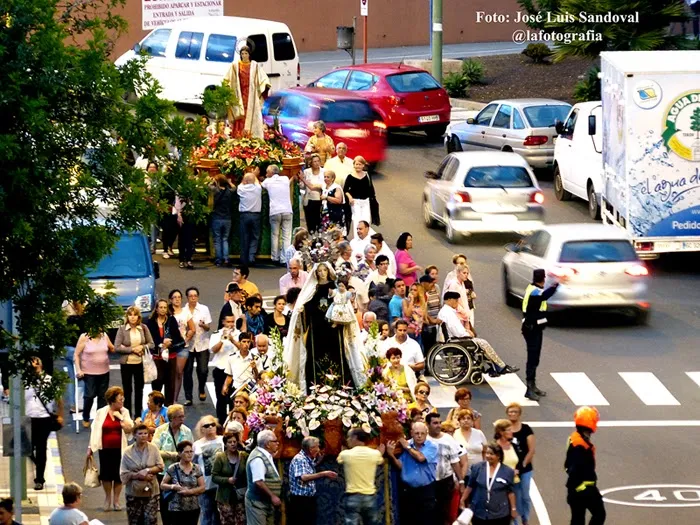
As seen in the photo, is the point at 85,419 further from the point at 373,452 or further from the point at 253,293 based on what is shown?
the point at 373,452

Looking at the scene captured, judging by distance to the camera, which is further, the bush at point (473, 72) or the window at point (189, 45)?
the bush at point (473, 72)

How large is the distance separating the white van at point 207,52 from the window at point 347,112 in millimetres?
3955

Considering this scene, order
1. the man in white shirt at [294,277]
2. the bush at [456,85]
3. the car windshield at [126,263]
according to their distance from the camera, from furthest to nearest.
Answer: the bush at [456,85]
the car windshield at [126,263]
the man in white shirt at [294,277]

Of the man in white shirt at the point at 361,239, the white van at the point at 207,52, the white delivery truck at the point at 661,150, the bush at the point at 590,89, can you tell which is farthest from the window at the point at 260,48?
the man in white shirt at the point at 361,239

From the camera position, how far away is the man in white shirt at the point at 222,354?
67.1 ft

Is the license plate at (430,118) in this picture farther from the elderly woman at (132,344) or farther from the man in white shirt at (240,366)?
the man in white shirt at (240,366)

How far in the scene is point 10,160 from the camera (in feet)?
47.1

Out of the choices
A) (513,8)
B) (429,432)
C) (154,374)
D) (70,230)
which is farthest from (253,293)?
(513,8)

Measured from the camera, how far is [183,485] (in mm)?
16297

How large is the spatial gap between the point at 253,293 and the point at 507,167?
8.22 metres

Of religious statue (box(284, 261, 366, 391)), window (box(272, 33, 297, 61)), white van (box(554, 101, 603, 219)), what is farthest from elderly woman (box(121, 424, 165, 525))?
window (box(272, 33, 297, 61))

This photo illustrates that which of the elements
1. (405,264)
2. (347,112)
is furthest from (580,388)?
(347,112)

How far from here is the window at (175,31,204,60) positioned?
120 feet

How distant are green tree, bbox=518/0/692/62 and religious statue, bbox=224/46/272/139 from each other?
11.3 m
